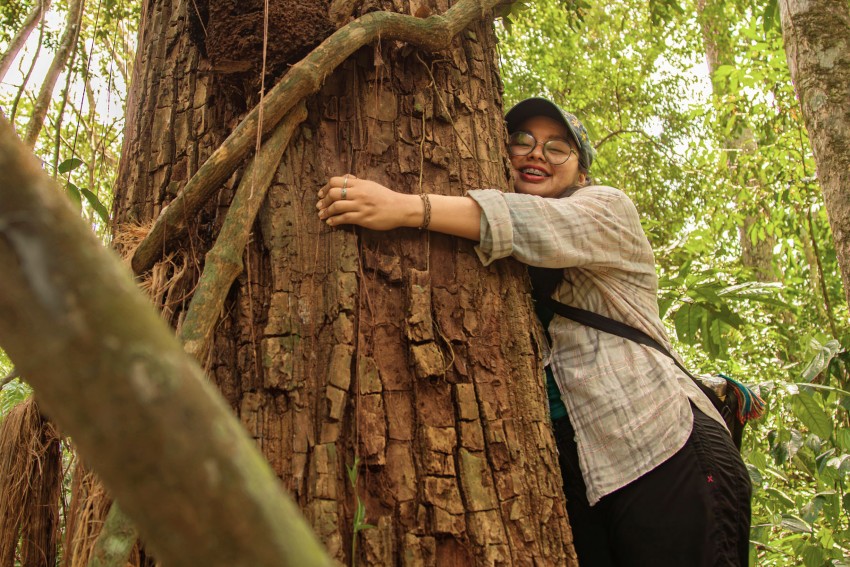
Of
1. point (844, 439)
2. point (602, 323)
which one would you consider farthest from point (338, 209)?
point (844, 439)

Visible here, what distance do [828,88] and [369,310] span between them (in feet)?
8.04

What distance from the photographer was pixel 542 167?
2297 millimetres

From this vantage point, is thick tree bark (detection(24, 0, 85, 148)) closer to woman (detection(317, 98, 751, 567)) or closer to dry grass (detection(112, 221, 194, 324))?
dry grass (detection(112, 221, 194, 324))

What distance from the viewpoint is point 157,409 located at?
499 mm

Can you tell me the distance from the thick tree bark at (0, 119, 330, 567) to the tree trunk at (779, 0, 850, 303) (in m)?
2.99

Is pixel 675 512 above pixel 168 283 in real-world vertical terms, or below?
below

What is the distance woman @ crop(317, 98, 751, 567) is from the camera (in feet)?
5.83

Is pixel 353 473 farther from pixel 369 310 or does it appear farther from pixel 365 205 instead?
pixel 365 205

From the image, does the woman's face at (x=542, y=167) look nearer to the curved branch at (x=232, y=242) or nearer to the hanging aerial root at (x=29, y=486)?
the curved branch at (x=232, y=242)

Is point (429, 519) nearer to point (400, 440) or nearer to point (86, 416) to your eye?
point (400, 440)

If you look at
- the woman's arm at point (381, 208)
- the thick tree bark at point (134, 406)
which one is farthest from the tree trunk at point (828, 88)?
the thick tree bark at point (134, 406)

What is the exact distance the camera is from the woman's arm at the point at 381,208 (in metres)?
1.67

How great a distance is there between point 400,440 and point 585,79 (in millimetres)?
6305

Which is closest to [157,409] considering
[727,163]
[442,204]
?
[442,204]
